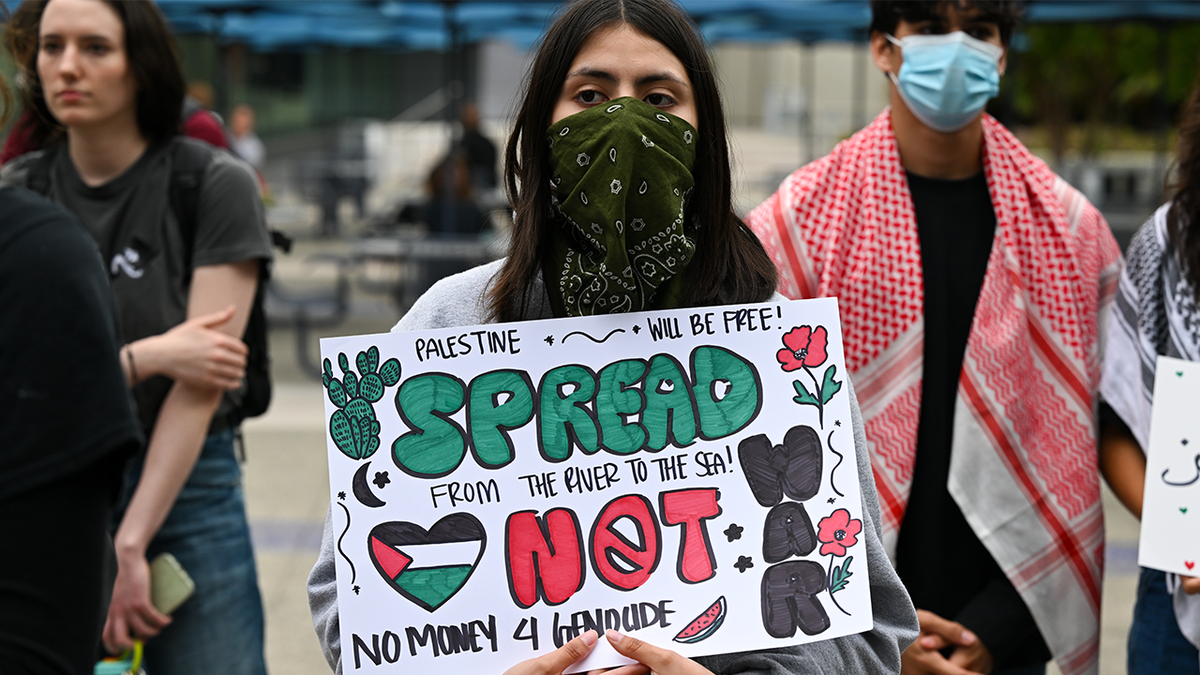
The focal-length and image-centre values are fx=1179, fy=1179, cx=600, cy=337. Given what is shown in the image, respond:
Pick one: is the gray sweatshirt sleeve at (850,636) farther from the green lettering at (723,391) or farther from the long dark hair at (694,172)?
the long dark hair at (694,172)

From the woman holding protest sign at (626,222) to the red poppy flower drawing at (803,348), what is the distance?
0.09 m

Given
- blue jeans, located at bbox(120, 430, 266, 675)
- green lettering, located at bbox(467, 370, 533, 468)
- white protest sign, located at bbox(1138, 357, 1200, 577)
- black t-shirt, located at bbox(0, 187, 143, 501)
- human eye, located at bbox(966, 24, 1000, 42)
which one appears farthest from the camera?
blue jeans, located at bbox(120, 430, 266, 675)

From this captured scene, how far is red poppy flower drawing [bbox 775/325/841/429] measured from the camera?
1.66 metres

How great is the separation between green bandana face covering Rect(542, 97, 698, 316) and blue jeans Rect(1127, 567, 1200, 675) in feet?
4.14

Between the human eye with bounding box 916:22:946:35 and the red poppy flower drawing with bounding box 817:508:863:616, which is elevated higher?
the human eye with bounding box 916:22:946:35

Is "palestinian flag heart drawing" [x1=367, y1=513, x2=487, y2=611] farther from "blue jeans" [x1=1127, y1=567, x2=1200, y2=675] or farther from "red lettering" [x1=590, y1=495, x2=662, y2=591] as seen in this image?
"blue jeans" [x1=1127, y1=567, x2=1200, y2=675]

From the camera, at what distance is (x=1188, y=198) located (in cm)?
226

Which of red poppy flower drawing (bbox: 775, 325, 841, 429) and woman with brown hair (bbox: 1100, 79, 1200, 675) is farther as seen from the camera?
woman with brown hair (bbox: 1100, 79, 1200, 675)

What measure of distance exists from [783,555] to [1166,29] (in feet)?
40.8

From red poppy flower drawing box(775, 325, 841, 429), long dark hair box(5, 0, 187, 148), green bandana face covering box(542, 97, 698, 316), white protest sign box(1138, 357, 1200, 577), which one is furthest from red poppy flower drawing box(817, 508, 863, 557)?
long dark hair box(5, 0, 187, 148)

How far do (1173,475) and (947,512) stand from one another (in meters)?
0.44

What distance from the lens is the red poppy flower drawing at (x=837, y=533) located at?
1.61m

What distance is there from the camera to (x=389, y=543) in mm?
1553

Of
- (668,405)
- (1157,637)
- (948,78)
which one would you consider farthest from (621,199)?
(1157,637)
